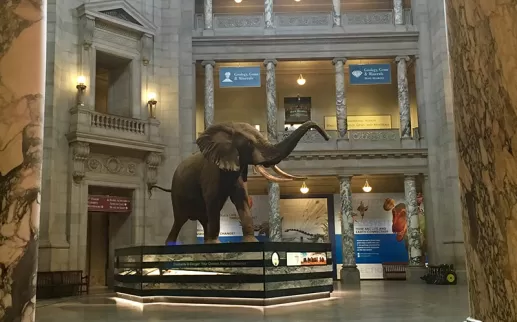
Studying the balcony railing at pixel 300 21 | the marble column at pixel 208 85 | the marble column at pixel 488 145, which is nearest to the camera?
the marble column at pixel 488 145

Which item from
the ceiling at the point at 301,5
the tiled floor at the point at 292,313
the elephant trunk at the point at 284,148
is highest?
the ceiling at the point at 301,5

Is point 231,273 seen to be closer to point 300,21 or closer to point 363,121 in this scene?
point 300,21

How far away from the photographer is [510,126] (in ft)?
9.10

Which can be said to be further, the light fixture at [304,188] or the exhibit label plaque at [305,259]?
the light fixture at [304,188]

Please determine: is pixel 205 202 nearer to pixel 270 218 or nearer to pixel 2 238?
pixel 2 238

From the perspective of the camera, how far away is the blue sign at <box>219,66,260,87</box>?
73.4 feet

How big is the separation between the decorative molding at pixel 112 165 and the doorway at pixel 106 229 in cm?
83

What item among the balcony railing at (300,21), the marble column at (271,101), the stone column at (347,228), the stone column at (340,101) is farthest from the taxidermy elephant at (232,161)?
the balcony railing at (300,21)

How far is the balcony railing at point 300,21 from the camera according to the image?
23516mm

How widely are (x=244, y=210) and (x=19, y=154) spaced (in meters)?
7.72

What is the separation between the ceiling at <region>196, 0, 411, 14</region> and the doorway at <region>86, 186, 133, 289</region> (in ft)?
36.3

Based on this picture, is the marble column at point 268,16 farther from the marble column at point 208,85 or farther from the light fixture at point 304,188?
the light fixture at point 304,188

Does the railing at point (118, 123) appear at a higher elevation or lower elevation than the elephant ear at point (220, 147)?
higher

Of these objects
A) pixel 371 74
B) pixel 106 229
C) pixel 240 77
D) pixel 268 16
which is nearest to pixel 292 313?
pixel 106 229
